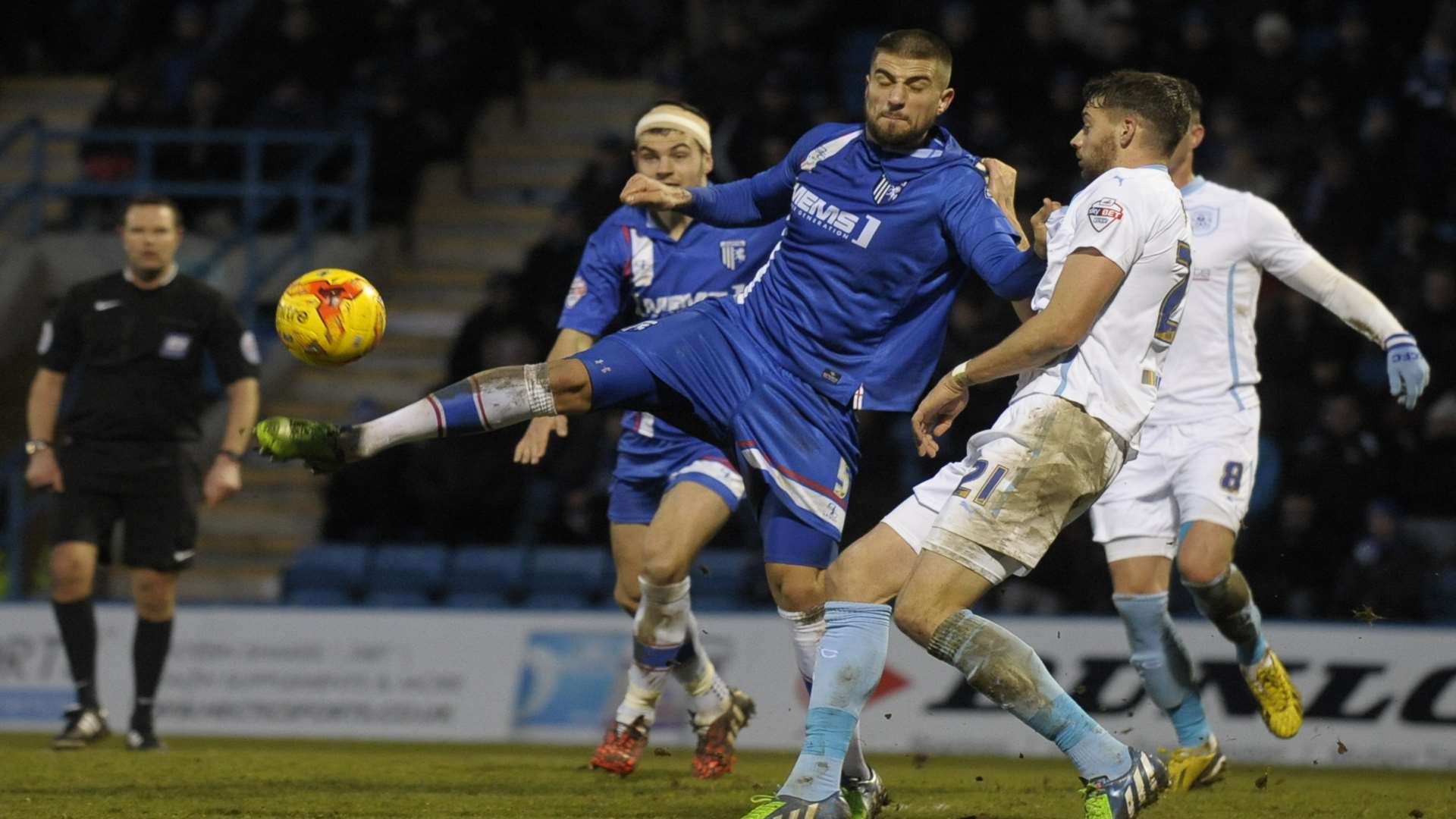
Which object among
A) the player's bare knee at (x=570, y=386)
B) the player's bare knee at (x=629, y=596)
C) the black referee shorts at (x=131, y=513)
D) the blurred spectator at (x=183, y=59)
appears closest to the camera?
the player's bare knee at (x=570, y=386)

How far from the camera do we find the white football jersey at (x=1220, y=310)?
7.90 m

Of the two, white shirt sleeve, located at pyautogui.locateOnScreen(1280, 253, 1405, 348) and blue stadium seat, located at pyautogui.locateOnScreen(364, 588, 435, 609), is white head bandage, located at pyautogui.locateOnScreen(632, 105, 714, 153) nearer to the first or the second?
white shirt sleeve, located at pyautogui.locateOnScreen(1280, 253, 1405, 348)

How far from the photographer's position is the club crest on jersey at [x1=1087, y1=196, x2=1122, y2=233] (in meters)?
5.71

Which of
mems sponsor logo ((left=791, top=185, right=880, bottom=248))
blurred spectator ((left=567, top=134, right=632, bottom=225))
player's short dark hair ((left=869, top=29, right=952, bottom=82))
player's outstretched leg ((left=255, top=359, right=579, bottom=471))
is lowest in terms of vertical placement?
player's outstretched leg ((left=255, top=359, right=579, bottom=471))

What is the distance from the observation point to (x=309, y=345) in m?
6.16

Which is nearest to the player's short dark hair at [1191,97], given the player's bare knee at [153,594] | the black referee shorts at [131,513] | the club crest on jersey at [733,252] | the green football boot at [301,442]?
the club crest on jersey at [733,252]

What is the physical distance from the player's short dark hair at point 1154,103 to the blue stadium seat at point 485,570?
812cm

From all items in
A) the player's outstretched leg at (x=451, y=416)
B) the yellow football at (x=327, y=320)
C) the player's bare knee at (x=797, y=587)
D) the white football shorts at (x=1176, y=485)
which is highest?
the yellow football at (x=327, y=320)

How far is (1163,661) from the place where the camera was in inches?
312

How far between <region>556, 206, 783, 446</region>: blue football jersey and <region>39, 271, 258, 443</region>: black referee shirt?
7.53ft

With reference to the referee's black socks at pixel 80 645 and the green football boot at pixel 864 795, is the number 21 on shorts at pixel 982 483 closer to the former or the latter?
the green football boot at pixel 864 795

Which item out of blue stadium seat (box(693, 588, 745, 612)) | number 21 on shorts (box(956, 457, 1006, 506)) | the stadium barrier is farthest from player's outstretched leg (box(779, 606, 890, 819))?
blue stadium seat (box(693, 588, 745, 612))

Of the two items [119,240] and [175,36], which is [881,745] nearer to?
[119,240]

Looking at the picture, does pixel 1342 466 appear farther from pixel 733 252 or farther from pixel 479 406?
pixel 479 406
